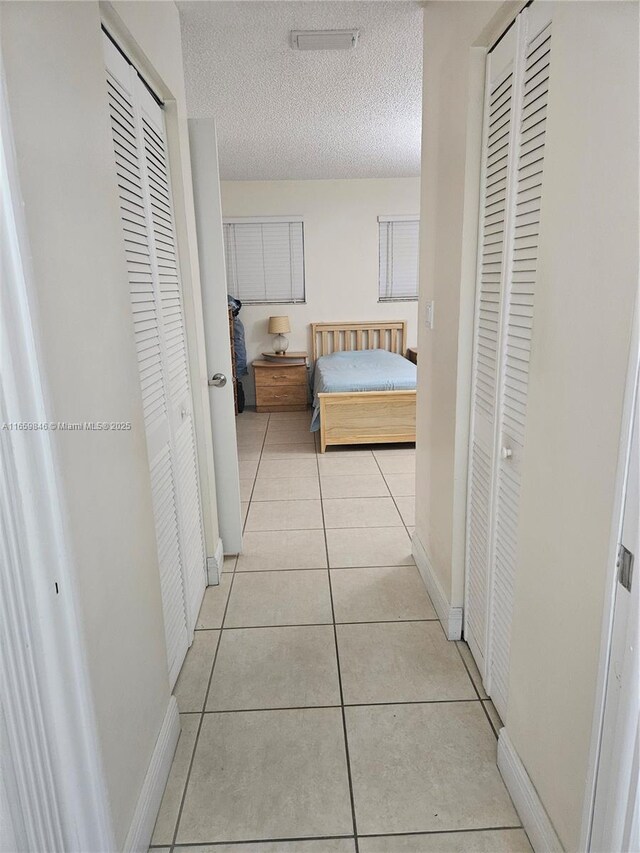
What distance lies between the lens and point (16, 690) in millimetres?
856

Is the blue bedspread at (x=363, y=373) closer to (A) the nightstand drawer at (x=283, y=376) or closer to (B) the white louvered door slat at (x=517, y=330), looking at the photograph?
(A) the nightstand drawer at (x=283, y=376)

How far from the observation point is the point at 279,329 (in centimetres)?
583

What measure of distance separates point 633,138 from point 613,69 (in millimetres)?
156

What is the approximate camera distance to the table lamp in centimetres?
582

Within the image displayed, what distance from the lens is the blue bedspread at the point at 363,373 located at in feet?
14.6

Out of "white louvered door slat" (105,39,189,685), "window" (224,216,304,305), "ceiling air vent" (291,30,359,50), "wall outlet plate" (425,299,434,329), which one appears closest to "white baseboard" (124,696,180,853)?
A: "white louvered door slat" (105,39,189,685)

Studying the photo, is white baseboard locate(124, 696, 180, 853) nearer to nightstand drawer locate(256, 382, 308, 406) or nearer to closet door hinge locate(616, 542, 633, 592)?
closet door hinge locate(616, 542, 633, 592)

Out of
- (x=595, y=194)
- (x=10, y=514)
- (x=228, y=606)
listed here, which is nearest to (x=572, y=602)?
(x=595, y=194)

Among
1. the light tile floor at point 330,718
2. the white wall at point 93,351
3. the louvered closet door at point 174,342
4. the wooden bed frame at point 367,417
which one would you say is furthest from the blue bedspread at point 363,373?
the white wall at point 93,351

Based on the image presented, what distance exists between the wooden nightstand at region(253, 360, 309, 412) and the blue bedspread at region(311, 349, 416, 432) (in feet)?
1.12

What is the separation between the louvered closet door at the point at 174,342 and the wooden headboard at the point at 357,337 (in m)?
3.88

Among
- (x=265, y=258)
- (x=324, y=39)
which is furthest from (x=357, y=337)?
(x=324, y=39)

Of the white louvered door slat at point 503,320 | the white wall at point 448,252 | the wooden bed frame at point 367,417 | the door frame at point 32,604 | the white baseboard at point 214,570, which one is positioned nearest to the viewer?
the door frame at point 32,604

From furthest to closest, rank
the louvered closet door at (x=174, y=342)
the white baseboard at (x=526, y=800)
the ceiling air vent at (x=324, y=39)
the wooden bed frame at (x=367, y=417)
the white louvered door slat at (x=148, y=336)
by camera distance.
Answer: the wooden bed frame at (x=367, y=417) < the ceiling air vent at (x=324, y=39) < the louvered closet door at (x=174, y=342) < the white louvered door slat at (x=148, y=336) < the white baseboard at (x=526, y=800)
